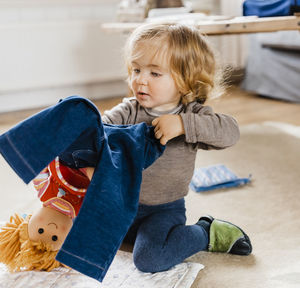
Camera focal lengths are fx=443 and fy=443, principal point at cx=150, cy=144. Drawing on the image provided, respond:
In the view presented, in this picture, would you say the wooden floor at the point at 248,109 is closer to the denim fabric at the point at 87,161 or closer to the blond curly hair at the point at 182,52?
the blond curly hair at the point at 182,52

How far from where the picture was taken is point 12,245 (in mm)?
981

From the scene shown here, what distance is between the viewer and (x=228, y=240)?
110 cm

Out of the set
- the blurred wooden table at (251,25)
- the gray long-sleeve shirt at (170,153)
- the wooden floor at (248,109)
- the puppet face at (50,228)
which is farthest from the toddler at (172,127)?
the wooden floor at (248,109)

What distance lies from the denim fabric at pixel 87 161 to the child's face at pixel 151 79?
241 millimetres

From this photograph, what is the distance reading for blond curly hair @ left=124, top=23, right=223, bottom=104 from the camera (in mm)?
1033

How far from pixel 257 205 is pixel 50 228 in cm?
67

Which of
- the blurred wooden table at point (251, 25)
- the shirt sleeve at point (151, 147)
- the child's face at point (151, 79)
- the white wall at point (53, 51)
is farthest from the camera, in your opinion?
the white wall at point (53, 51)

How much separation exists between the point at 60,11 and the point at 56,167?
7.06 feet

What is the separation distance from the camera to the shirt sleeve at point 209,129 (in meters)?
1.00

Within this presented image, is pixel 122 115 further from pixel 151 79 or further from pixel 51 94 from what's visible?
pixel 51 94

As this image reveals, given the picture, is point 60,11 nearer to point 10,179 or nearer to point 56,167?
point 10,179

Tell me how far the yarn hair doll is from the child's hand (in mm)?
186

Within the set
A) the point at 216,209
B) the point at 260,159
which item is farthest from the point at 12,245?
the point at 260,159

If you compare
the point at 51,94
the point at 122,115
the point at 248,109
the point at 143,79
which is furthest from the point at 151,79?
the point at 51,94
